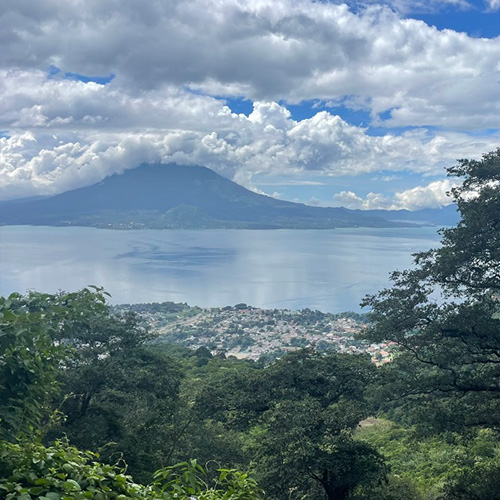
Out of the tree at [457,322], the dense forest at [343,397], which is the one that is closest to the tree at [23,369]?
the dense forest at [343,397]

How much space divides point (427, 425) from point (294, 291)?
216 ft

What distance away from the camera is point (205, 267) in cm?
9075

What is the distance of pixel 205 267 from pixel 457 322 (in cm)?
8446

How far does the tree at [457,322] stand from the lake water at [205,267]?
48.9 metres

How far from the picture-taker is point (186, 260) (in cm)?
9588

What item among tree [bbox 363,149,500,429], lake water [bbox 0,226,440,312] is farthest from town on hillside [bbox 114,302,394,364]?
tree [bbox 363,149,500,429]

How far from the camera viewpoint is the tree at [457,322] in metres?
6.87

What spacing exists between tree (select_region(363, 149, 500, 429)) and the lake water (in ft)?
Answer: 161

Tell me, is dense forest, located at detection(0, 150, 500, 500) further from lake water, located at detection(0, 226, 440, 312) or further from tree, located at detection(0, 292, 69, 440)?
lake water, located at detection(0, 226, 440, 312)

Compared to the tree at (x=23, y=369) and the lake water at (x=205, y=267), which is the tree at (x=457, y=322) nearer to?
the tree at (x=23, y=369)

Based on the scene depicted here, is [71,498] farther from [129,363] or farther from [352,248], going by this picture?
[352,248]

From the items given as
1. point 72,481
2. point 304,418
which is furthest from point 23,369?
point 304,418

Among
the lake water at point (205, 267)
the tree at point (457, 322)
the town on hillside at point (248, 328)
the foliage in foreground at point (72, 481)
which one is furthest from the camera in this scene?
the lake water at point (205, 267)

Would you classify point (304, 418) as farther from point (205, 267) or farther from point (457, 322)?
point (205, 267)
